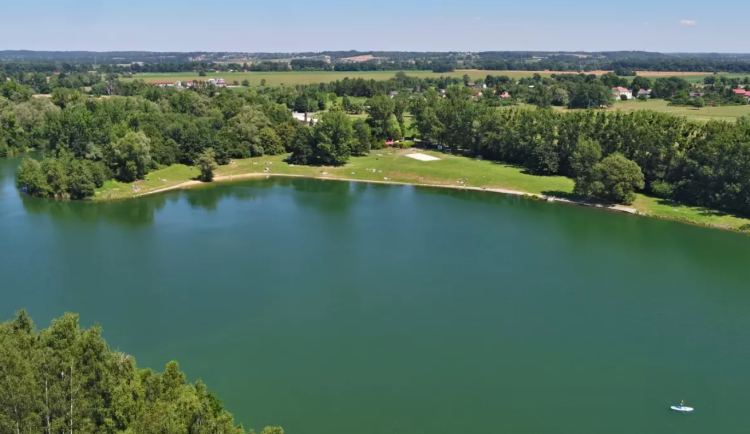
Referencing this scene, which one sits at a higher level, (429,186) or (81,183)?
(81,183)

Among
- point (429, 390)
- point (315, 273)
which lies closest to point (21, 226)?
point (315, 273)

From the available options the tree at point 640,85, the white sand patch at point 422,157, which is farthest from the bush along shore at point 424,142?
the tree at point 640,85

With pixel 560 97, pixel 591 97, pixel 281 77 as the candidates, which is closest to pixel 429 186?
pixel 591 97

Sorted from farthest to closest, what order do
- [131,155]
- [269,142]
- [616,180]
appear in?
[269,142]
[131,155]
[616,180]

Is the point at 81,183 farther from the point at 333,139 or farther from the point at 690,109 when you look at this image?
the point at 690,109

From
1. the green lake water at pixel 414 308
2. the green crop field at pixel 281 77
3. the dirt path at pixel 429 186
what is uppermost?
the green crop field at pixel 281 77

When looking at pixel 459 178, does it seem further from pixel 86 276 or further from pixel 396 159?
pixel 86 276

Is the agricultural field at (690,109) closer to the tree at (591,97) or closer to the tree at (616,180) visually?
the tree at (591,97)

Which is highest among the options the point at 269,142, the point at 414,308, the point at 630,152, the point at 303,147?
the point at 630,152

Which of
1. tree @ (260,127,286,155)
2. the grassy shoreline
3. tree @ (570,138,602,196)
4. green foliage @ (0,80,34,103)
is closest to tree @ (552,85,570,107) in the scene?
the grassy shoreline
